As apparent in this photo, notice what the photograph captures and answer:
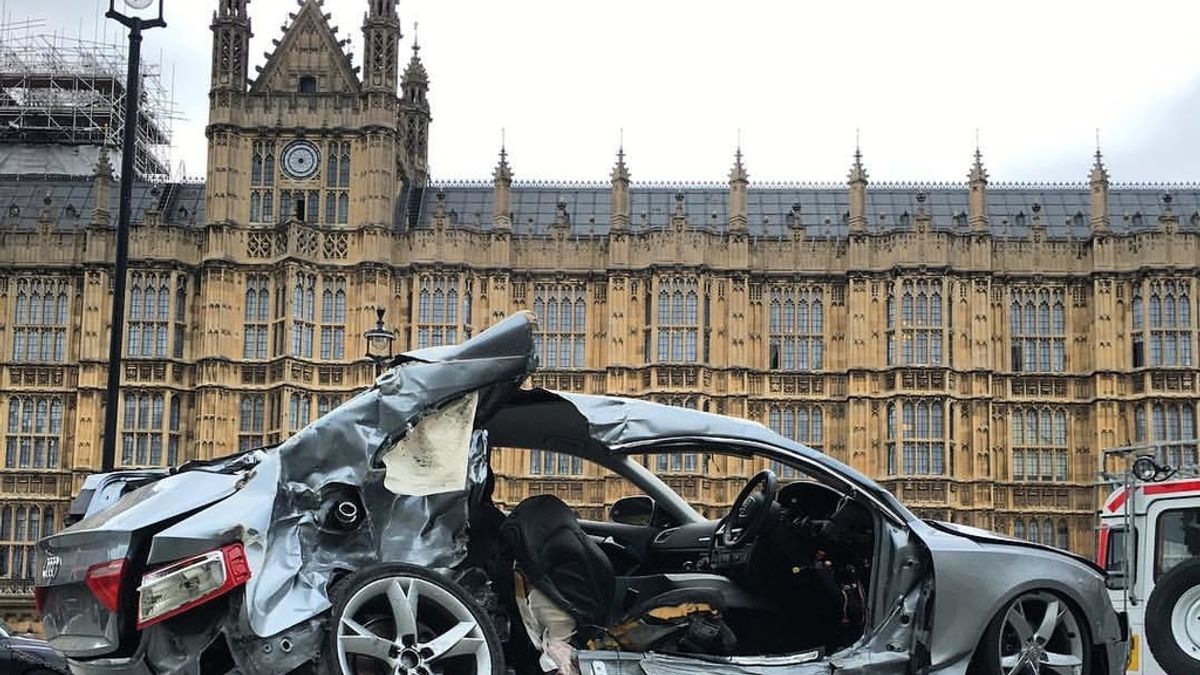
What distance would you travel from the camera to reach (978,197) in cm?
4534

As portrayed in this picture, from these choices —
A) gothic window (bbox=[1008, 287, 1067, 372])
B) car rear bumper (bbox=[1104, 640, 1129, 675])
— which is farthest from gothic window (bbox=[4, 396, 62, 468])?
Answer: car rear bumper (bbox=[1104, 640, 1129, 675])

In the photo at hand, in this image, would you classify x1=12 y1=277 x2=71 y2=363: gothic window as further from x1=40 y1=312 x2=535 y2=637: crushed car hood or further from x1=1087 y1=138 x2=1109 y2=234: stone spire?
x1=40 y1=312 x2=535 y2=637: crushed car hood

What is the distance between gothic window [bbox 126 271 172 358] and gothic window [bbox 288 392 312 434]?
4293 mm

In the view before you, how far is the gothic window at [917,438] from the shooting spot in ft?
143

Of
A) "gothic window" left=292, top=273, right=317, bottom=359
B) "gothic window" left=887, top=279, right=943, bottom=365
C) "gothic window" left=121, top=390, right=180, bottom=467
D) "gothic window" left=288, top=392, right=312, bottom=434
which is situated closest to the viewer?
"gothic window" left=288, top=392, right=312, bottom=434

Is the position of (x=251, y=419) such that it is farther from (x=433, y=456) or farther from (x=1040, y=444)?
(x=433, y=456)

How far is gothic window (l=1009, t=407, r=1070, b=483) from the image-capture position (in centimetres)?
4491

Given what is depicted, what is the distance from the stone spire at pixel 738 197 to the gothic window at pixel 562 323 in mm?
4931

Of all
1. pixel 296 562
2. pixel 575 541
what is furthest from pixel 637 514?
pixel 296 562

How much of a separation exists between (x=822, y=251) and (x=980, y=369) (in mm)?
5781

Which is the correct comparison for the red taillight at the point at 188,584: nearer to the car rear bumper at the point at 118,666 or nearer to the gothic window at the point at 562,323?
the car rear bumper at the point at 118,666

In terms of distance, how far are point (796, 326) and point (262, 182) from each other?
54.2 ft

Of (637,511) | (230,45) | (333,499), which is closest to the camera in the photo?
(333,499)

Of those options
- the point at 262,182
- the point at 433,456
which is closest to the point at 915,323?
the point at 262,182
